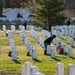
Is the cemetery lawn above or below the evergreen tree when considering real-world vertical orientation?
below

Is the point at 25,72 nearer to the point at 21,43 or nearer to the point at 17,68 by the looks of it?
the point at 17,68

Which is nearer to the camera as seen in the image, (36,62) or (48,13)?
(36,62)

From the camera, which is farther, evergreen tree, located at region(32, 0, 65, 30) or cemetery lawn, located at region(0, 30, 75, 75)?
evergreen tree, located at region(32, 0, 65, 30)

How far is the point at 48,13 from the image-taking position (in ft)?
130

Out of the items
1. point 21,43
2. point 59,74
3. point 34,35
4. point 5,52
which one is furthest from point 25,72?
point 34,35

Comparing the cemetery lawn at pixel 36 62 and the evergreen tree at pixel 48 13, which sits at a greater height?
the evergreen tree at pixel 48 13

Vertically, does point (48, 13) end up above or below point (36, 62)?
above

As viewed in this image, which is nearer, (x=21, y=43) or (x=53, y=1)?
(x=21, y=43)

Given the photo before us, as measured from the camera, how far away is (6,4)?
8012cm

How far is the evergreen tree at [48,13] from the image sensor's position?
130 feet

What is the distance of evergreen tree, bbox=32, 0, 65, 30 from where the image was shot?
39.7 m

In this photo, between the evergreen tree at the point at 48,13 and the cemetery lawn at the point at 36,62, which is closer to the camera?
the cemetery lawn at the point at 36,62

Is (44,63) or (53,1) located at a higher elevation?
(53,1)

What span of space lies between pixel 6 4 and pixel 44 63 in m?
63.4
